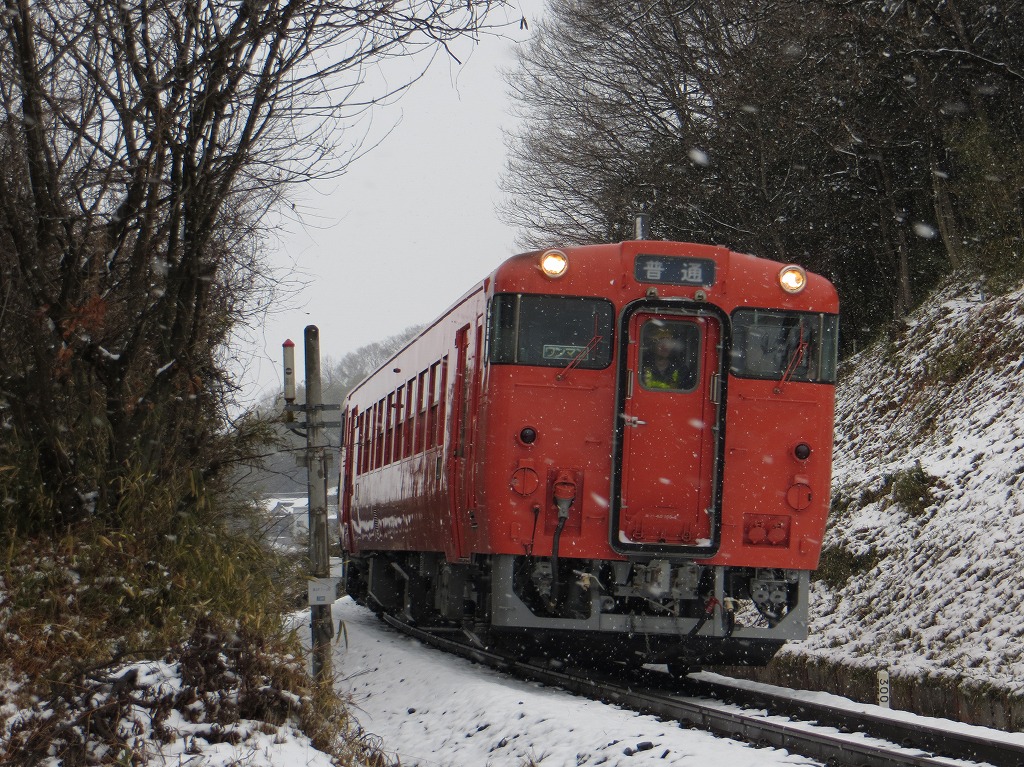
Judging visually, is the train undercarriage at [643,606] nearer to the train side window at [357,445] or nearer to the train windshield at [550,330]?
the train windshield at [550,330]

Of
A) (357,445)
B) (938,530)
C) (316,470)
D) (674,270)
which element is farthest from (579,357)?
(357,445)

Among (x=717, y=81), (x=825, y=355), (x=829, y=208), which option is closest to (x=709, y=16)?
(x=717, y=81)

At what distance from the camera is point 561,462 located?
9695 mm

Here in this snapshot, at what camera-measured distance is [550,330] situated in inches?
391

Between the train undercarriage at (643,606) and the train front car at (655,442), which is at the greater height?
the train front car at (655,442)

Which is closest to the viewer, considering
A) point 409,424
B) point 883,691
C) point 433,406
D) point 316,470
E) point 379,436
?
point 883,691

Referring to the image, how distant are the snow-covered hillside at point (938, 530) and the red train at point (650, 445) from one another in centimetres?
147

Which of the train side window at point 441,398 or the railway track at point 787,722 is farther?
the train side window at point 441,398

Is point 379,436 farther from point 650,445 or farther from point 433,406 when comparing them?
point 650,445

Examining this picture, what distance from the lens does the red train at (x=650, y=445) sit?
967 cm

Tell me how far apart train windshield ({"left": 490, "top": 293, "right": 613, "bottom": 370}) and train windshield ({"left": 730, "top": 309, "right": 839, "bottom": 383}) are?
106 cm

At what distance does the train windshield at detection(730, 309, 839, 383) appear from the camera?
10.0 m

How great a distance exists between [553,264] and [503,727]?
3.57m

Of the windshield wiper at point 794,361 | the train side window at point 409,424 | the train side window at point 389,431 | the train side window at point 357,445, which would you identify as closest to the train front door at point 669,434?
the windshield wiper at point 794,361
